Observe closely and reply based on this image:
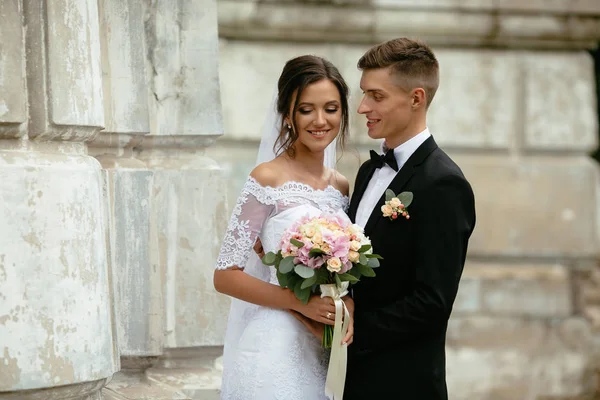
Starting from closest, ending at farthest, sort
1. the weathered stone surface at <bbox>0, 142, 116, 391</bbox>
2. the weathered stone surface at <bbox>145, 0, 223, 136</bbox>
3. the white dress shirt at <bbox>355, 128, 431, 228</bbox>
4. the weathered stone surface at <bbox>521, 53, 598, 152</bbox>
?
the weathered stone surface at <bbox>0, 142, 116, 391</bbox> < the white dress shirt at <bbox>355, 128, 431, 228</bbox> < the weathered stone surface at <bbox>145, 0, 223, 136</bbox> < the weathered stone surface at <bbox>521, 53, 598, 152</bbox>

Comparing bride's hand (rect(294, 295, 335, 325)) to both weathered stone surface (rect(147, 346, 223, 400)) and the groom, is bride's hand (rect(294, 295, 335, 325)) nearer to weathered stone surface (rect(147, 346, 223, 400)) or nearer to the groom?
the groom

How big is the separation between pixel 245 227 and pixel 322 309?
394 mm

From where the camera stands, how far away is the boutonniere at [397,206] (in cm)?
407

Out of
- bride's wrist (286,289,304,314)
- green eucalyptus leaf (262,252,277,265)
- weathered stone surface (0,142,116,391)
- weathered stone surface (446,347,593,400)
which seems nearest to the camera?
weathered stone surface (0,142,116,391)

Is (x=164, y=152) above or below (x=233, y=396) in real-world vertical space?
above

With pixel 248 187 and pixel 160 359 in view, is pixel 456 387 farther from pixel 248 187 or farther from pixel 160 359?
pixel 248 187

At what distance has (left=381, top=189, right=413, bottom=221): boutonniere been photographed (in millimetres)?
4066

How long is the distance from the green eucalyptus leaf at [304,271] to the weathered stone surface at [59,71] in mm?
773

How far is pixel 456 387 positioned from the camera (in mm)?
7711

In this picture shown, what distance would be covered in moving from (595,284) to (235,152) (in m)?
2.36

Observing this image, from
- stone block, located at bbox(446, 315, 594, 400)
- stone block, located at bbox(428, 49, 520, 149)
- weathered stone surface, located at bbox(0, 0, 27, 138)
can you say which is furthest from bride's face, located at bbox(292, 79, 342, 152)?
stone block, located at bbox(446, 315, 594, 400)

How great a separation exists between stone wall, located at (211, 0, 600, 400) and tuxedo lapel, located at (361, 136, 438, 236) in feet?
10.7

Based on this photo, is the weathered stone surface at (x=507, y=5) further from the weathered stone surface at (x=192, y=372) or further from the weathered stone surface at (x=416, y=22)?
the weathered stone surface at (x=192, y=372)

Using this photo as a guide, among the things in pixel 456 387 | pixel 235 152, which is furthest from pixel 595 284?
pixel 235 152
